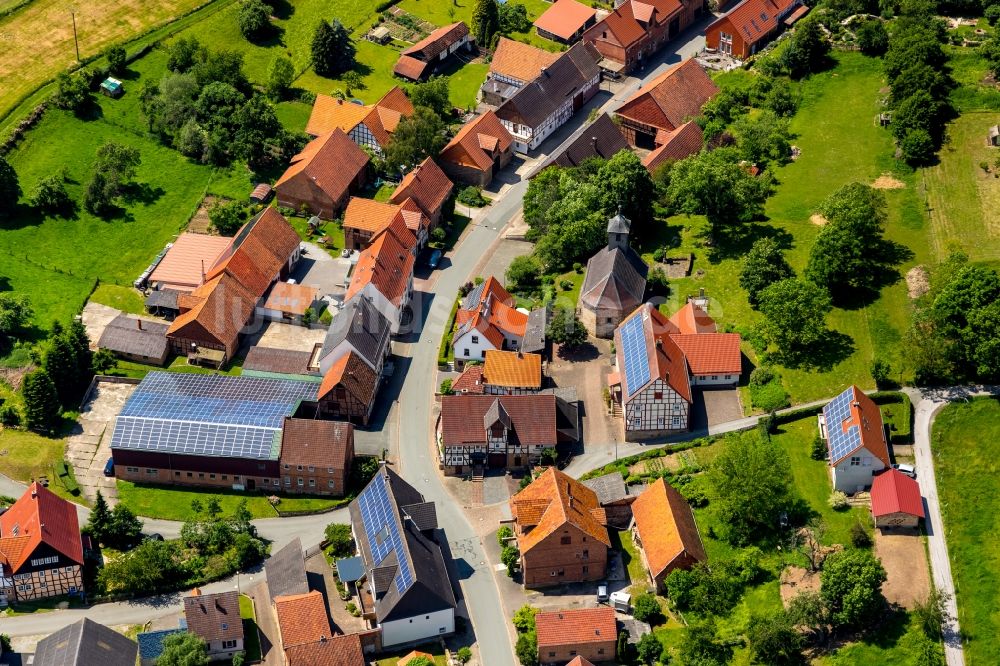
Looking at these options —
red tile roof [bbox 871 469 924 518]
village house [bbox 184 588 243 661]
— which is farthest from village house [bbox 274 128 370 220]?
red tile roof [bbox 871 469 924 518]

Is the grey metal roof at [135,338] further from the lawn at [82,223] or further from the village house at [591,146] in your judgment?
the village house at [591,146]

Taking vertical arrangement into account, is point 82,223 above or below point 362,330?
below

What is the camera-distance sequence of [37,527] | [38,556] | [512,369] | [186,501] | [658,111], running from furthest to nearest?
1. [658,111]
2. [512,369]
3. [186,501]
4. [37,527]
5. [38,556]

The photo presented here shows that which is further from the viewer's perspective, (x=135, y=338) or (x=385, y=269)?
(x=385, y=269)

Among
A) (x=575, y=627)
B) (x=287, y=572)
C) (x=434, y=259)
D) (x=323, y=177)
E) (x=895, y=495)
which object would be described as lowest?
(x=434, y=259)

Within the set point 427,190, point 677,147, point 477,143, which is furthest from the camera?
point 477,143

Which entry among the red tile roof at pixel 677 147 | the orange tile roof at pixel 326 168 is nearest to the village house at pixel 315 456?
the orange tile roof at pixel 326 168

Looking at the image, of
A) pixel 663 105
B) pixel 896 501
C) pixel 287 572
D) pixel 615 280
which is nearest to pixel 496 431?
pixel 615 280

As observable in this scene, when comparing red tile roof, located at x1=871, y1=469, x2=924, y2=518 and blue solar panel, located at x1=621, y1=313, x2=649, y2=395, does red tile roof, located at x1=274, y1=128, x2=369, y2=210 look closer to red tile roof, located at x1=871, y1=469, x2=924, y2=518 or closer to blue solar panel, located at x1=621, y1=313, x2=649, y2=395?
blue solar panel, located at x1=621, y1=313, x2=649, y2=395

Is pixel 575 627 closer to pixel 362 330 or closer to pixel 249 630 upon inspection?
pixel 249 630
